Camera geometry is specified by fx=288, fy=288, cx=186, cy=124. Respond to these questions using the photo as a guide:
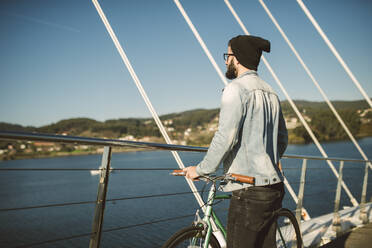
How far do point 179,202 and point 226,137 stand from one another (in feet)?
57.2

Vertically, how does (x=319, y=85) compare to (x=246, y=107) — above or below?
above

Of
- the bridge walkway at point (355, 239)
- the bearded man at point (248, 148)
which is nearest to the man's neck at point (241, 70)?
the bearded man at point (248, 148)

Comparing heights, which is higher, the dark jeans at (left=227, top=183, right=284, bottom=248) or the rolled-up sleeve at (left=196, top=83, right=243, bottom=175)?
the rolled-up sleeve at (left=196, top=83, right=243, bottom=175)

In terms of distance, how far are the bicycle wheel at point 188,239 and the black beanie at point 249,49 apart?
0.73m

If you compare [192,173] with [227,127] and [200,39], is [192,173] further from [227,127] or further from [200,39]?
[200,39]

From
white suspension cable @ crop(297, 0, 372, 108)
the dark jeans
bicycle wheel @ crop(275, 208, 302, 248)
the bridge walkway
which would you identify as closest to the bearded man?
the dark jeans

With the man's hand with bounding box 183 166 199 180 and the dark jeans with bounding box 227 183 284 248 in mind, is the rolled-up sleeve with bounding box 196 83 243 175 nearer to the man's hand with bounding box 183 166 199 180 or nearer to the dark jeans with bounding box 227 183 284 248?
the man's hand with bounding box 183 166 199 180

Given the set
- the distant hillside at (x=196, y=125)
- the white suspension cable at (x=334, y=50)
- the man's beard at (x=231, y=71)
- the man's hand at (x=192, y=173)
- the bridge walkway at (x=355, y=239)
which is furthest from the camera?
the distant hillside at (x=196, y=125)

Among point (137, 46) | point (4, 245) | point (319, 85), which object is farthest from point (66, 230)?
point (319, 85)

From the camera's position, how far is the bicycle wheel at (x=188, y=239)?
1.17 metres

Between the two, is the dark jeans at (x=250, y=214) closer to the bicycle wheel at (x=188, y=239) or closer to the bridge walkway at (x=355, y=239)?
the bicycle wheel at (x=188, y=239)

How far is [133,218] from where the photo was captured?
15.7 m

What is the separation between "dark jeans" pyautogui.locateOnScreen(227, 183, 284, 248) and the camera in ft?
3.81

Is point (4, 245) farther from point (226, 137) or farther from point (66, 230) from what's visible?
point (226, 137)
